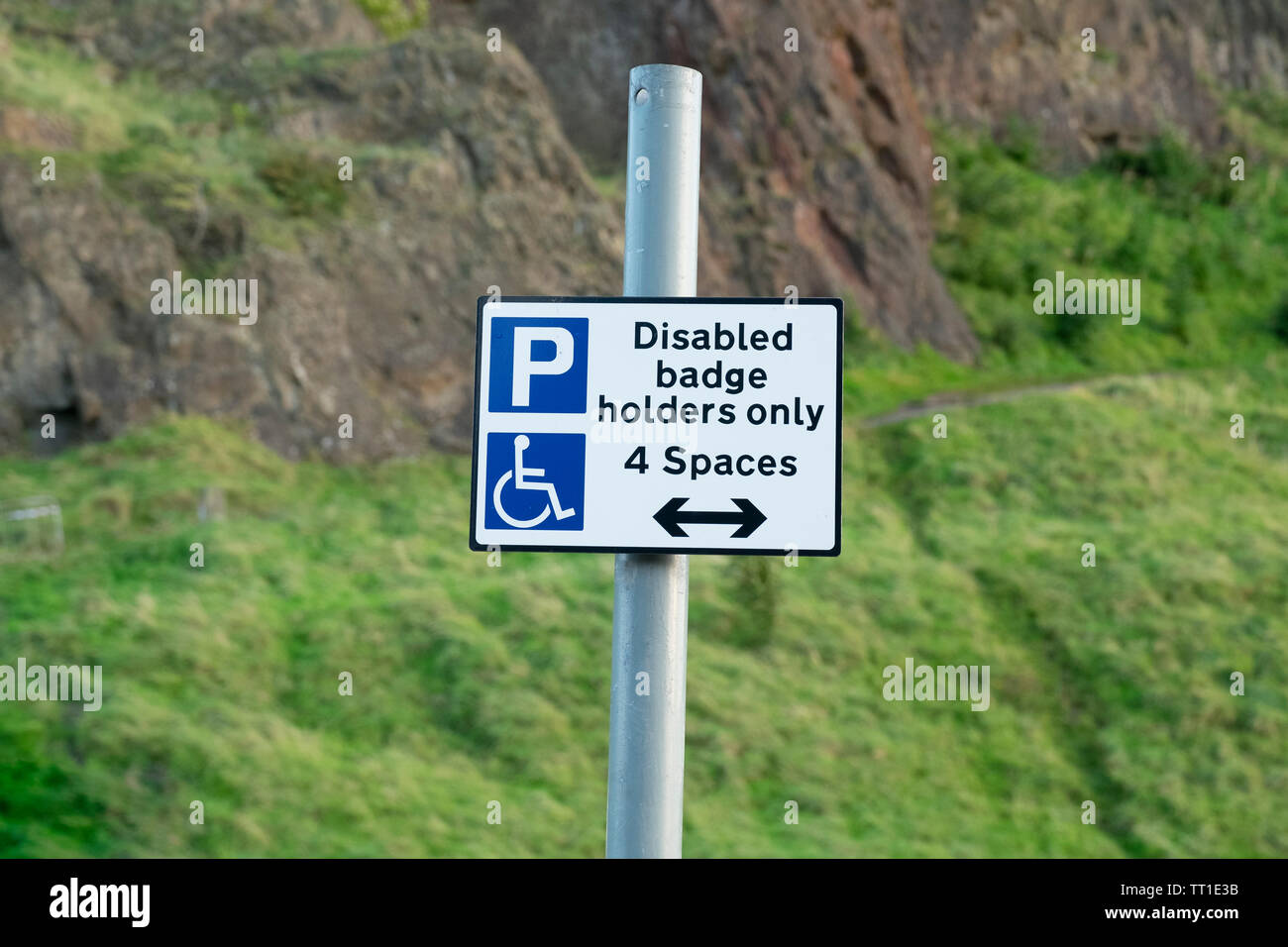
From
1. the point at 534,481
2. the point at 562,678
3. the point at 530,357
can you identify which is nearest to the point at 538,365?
the point at 530,357

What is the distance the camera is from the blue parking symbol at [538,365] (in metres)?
3.12

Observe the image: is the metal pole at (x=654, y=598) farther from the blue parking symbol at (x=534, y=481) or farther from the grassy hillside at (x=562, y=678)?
the grassy hillside at (x=562, y=678)

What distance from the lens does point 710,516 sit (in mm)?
3066

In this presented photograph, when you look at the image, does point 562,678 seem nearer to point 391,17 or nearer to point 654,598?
point 654,598

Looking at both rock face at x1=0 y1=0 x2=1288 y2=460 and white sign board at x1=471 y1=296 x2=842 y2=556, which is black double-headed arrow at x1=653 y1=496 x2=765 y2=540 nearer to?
white sign board at x1=471 y1=296 x2=842 y2=556

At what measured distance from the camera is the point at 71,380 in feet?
59.2

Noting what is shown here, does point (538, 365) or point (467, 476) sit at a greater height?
point (467, 476)

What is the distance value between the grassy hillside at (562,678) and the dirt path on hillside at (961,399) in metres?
3.92

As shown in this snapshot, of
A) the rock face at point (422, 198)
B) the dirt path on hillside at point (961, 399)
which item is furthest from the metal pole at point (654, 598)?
the dirt path on hillside at point (961, 399)

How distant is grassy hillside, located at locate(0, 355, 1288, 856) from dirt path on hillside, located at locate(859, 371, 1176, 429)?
12.8 ft

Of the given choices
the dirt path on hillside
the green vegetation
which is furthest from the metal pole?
the green vegetation

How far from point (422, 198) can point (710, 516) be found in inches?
765

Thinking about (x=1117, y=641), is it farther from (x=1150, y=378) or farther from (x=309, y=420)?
(x=1150, y=378)
